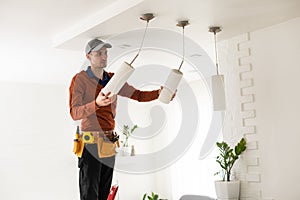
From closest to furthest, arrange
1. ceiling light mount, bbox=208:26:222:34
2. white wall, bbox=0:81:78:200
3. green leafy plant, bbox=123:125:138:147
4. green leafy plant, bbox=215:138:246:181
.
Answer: ceiling light mount, bbox=208:26:222:34 < green leafy plant, bbox=215:138:246:181 < white wall, bbox=0:81:78:200 < green leafy plant, bbox=123:125:138:147

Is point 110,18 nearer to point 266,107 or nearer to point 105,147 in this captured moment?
point 105,147

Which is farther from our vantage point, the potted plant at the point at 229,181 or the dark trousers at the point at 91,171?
the potted plant at the point at 229,181

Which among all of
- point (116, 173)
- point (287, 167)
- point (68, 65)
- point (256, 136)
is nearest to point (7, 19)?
point (68, 65)

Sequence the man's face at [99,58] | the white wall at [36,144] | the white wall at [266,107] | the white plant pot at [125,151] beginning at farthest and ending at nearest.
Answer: the white plant pot at [125,151] < the white wall at [36,144] < the white wall at [266,107] < the man's face at [99,58]

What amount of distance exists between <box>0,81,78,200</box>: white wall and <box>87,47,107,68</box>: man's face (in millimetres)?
2609

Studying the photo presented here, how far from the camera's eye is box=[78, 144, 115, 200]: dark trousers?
8.78ft

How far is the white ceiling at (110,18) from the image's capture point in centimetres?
264

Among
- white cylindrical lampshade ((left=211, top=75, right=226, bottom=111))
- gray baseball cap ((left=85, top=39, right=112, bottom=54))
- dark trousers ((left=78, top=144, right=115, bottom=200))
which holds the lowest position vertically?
dark trousers ((left=78, top=144, right=115, bottom=200))

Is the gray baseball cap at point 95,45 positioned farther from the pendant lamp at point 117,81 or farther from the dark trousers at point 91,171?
the dark trousers at point 91,171

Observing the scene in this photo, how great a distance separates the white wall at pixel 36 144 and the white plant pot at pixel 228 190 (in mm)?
2809

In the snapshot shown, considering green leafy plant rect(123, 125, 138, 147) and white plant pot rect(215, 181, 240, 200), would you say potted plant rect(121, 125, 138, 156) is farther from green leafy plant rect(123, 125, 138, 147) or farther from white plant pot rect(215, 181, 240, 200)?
white plant pot rect(215, 181, 240, 200)

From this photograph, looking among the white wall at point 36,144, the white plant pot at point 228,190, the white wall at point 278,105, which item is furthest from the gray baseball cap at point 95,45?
the white wall at point 36,144

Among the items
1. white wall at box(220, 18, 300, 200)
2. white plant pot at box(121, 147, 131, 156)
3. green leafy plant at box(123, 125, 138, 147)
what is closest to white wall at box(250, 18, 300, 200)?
white wall at box(220, 18, 300, 200)

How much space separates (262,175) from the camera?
3160 mm
